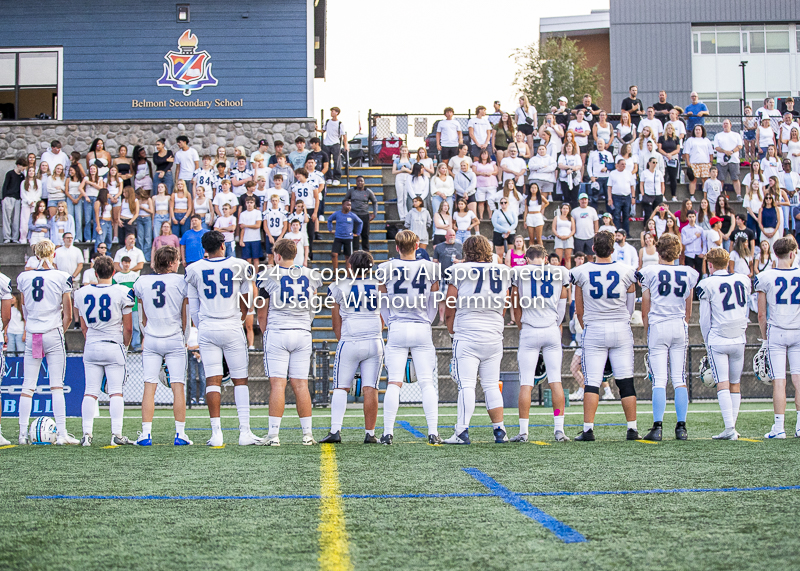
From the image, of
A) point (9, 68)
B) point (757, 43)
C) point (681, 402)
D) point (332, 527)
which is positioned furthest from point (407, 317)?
point (757, 43)

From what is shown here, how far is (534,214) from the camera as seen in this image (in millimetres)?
17344

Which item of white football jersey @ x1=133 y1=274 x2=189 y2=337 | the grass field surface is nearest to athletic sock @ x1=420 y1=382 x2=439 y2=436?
the grass field surface

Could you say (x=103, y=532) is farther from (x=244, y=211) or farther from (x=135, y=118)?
(x=135, y=118)

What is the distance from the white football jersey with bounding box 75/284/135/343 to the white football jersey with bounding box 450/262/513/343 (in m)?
3.45

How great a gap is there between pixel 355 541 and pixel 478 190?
1452 cm

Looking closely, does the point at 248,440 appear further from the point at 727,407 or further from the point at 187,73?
the point at 187,73

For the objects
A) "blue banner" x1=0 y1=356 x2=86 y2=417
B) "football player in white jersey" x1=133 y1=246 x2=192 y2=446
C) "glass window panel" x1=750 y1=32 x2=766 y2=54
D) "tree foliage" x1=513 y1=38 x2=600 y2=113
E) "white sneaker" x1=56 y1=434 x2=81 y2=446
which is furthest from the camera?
"glass window panel" x1=750 y1=32 x2=766 y2=54

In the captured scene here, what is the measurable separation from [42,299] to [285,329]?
9.14 ft

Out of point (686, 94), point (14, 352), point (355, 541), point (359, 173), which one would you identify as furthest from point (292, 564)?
point (686, 94)

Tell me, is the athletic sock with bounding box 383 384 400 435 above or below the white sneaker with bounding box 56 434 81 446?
above

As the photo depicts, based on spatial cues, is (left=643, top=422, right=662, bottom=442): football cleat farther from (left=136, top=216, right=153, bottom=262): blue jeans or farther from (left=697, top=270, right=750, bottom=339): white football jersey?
(left=136, top=216, right=153, bottom=262): blue jeans

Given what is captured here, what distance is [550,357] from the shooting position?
907cm

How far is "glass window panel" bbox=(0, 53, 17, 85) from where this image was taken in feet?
69.7

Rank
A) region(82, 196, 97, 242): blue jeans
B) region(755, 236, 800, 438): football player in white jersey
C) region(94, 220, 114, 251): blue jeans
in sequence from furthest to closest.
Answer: region(82, 196, 97, 242): blue jeans < region(94, 220, 114, 251): blue jeans < region(755, 236, 800, 438): football player in white jersey
